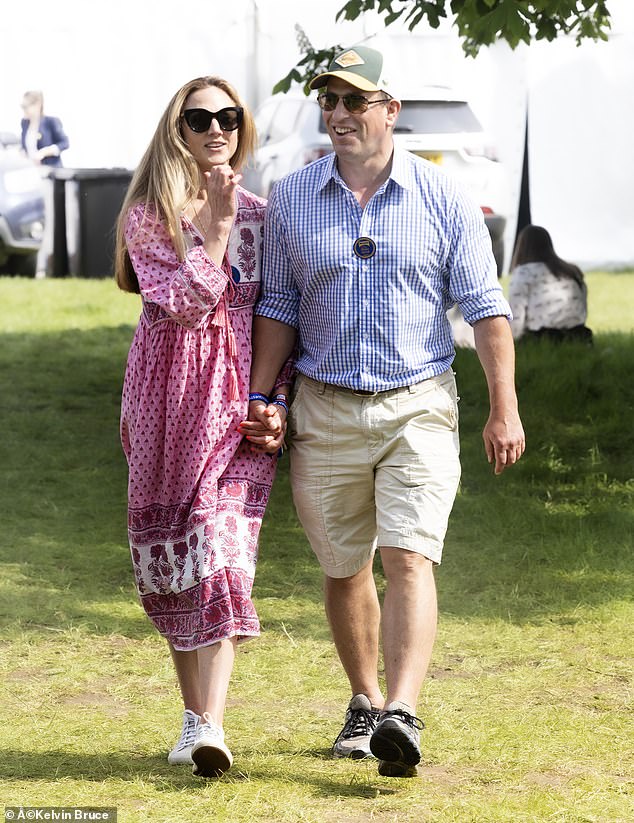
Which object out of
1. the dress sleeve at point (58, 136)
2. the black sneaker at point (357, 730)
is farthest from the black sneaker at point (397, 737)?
the dress sleeve at point (58, 136)

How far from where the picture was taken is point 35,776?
3.54 meters

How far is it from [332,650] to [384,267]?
190cm

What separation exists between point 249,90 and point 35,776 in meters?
6.82

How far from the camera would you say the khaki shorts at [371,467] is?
137 inches

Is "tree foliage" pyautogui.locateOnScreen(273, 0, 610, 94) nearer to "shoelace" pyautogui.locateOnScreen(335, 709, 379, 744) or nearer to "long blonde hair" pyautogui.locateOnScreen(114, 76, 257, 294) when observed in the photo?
"long blonde hair" pyautogui.locateOnScreen(114, 76, 257, 294)

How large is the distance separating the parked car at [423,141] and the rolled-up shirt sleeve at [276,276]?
569cm

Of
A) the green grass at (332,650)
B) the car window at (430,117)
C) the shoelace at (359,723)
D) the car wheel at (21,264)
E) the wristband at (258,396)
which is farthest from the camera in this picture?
the car wheel at (21,264)

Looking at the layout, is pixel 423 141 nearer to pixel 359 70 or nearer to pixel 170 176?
pixel 359 70

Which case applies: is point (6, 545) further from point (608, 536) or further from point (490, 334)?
point (490, 334)

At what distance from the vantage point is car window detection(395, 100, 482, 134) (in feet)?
30.8

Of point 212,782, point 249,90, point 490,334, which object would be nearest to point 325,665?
point 212,782

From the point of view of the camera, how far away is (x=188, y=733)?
3600mm

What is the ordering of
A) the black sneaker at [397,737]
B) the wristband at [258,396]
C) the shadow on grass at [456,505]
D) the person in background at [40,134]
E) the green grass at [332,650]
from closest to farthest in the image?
the black sneaker at [397,737] < the green grass at [332,650] < the wristband at [258,396] < the shadow on grass at [456,505] < the person in background at [40,134]

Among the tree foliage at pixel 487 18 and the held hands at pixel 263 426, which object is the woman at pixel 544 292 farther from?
the held hands at pixel 263 426
